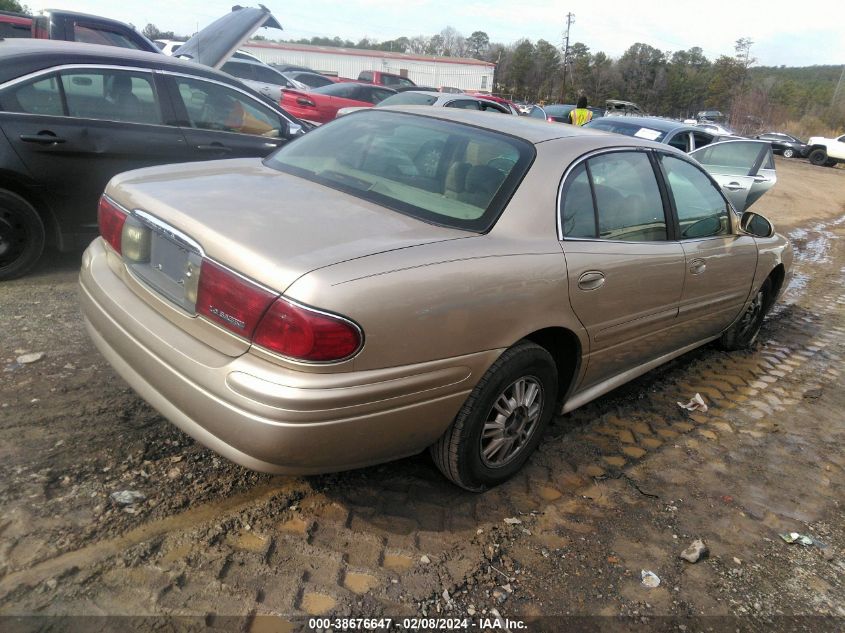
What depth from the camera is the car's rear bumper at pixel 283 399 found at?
2021 mm

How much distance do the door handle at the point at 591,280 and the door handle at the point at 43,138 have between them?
3700mm

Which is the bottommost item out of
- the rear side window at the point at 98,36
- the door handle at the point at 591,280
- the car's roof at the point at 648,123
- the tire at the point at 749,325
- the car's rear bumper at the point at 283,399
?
the tire at the point at 749,325

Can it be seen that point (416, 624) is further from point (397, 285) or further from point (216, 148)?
point (216, 148)

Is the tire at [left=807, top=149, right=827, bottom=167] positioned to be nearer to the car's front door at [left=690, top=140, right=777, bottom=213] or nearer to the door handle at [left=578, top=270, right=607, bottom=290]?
the car's front door at [left=690, top=140, right=777, bottom=213]

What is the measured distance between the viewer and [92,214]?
4574mm

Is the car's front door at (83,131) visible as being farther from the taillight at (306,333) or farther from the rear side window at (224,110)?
the taillight at (306,333)

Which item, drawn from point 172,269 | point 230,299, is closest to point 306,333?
point 230,299

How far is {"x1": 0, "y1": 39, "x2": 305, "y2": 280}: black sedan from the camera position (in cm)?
421

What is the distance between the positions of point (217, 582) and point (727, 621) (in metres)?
1.81

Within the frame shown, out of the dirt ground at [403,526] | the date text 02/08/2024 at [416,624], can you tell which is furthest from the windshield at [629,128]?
the date text 02/08/2024 at [416,624]

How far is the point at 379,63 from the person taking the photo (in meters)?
50.7

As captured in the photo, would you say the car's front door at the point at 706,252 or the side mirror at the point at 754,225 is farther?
the side mirror at the point at 754,225

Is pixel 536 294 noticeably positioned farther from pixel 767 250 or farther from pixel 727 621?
pixel 767 250

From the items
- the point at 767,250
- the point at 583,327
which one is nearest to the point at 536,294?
the point at 583,327
